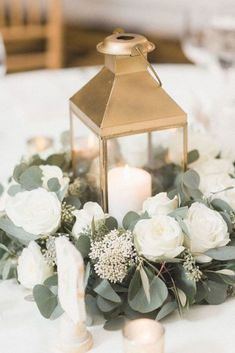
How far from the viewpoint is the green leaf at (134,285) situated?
1130 mm

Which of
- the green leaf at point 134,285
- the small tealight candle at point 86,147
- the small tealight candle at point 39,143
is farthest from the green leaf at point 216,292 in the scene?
the small tealight candle at point 39,143

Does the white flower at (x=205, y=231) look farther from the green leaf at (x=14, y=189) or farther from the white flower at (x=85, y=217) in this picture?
the green leaf at (x=14, y=189)

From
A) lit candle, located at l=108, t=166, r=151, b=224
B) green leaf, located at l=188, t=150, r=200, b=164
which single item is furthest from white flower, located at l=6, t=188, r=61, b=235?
green leaf, located at l=188, t=150, r=200, b=164

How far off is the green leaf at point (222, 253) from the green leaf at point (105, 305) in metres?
0.17

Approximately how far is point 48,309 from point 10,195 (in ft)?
0.85

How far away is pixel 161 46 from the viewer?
176 inches

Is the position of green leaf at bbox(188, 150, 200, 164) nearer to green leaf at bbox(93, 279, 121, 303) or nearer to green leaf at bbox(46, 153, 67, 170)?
green leaf at bbox(46, 153, 67, 170)

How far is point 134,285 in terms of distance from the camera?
113 cm

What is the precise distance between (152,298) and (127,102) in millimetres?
345

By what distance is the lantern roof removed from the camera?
125 centimetres

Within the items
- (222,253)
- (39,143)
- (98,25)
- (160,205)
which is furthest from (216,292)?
→ (98,25)

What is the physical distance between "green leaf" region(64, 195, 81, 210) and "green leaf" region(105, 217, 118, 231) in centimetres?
9

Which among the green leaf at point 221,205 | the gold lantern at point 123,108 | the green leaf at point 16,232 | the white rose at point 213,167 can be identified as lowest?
the green leaf at point 16,232

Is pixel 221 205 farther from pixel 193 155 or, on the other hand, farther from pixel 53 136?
pixel 53 136
